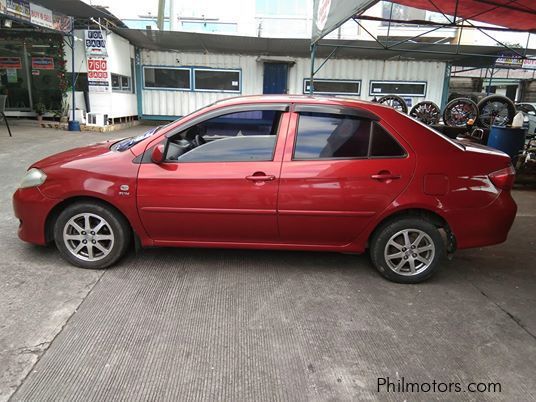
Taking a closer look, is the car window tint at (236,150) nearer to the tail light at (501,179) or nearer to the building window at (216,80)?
the tail light at (501,179)

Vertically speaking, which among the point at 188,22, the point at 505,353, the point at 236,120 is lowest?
the point at 505,353

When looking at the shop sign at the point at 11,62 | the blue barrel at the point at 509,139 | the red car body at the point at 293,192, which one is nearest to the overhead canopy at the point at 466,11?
the blue barrel at the point at 509,139

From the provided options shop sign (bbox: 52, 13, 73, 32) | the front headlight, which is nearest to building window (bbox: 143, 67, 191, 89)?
shop sign (bbox: 52, 13, 73, 32)

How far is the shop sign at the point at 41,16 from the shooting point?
11477 millimetres

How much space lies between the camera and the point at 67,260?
3910 millimetres

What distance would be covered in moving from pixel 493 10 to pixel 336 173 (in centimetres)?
681

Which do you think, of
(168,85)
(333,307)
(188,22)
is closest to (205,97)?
(168,85)

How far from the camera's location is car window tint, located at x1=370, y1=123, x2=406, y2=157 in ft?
12.1

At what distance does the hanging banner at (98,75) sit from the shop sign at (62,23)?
1.09 meters

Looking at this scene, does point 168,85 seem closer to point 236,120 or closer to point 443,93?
point 443,93

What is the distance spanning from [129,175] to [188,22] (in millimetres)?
20519

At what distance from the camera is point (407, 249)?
3.77m

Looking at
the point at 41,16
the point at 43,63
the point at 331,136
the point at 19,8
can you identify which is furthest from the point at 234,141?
the point at 43,63

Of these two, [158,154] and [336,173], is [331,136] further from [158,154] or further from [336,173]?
[158,154]
